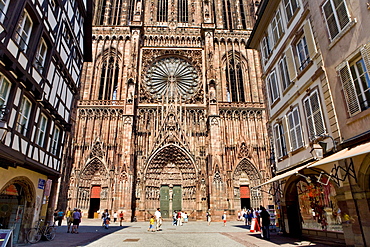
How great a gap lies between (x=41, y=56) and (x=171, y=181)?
19555 millimetres

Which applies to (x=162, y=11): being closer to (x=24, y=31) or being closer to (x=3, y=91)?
(x=24, y=31)

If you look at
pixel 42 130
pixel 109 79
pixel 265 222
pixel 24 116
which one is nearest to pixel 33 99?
pixel 24 116

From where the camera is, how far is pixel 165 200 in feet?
90.7

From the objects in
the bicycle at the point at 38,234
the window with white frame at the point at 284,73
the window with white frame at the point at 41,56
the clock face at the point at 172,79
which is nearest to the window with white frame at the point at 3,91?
the window with white frame at the point at 41,56

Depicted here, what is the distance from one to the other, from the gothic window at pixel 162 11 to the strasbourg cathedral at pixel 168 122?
226 cm

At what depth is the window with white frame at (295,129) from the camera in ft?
35.8

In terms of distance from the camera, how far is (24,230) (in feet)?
35.9

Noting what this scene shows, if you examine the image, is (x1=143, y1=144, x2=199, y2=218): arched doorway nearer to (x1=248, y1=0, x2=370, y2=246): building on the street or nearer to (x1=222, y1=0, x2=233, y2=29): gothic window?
(x1=248, y1=0, x2=370, y2=246): building on the street

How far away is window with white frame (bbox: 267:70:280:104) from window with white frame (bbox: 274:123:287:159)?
153 centimetres

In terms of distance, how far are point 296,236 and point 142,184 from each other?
17474 millimetres

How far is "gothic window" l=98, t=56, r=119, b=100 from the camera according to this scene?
31.4 meters

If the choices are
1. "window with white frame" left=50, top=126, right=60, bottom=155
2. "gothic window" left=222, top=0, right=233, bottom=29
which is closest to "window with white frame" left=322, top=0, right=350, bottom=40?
"window with white frame" left=50, top=126, right=60, bottom=155

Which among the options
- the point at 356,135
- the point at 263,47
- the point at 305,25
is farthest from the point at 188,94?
the point at 356,135

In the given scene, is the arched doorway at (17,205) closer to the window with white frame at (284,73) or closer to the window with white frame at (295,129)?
the window with white frame at (295,129)
